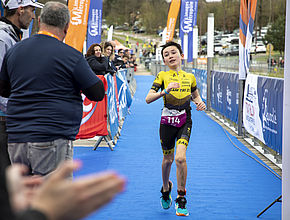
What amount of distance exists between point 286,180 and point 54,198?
3314mm

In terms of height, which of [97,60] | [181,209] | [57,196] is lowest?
[181,209]

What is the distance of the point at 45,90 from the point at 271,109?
17.8 ft

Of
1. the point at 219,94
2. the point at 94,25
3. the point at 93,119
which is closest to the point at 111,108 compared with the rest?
the point at 93,119

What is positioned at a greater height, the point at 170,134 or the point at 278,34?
the point at 278,34

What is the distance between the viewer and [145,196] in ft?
18.5

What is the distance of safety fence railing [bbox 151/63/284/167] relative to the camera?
7203 millimetres

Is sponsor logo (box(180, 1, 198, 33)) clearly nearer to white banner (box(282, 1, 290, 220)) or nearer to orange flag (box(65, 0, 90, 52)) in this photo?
orange flag (box(65, 0, 90, 52))

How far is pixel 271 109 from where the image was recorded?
7.48m

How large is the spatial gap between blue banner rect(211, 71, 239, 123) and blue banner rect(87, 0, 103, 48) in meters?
4.06

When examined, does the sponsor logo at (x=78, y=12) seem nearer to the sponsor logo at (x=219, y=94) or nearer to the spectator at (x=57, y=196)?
the sponsor logo at (x=219, y=94)

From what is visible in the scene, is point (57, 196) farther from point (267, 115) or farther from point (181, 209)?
point (267, 115)

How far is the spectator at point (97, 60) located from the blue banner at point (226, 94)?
3528 millimetres

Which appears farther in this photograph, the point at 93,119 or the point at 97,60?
the point at 97,60

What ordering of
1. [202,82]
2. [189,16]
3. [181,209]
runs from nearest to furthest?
[181,209]
[202,82]
[189,16]
